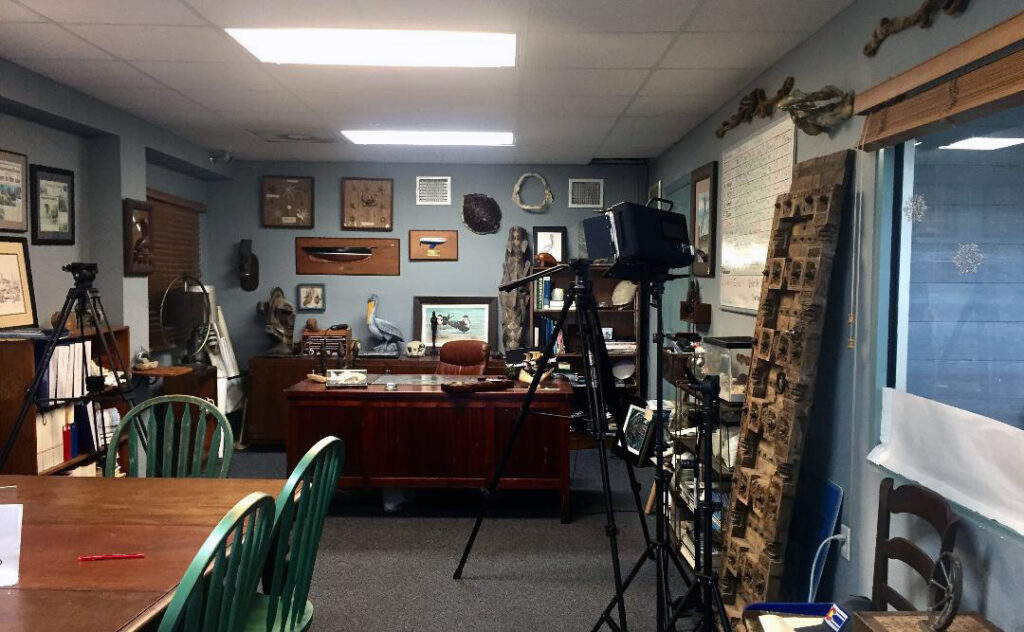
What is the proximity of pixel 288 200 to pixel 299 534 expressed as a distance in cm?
479

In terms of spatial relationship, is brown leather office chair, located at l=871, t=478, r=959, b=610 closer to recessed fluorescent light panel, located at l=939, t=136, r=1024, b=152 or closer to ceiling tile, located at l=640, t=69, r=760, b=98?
recessed fluorescent light panel, located at l=939, t=136, r=1024, b=152

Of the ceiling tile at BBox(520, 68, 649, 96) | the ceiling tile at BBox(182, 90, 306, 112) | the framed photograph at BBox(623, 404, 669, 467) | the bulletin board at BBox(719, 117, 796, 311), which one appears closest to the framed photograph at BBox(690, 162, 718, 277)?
the bulletin board at BBox(719, 117, 796, 311)

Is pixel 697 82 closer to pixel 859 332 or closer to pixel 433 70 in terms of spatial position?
pixel 433 70

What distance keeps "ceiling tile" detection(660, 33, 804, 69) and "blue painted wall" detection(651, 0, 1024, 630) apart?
0.10 meters

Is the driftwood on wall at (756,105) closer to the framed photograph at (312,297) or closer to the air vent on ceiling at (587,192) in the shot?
the air vent on ceiling at (587,192)

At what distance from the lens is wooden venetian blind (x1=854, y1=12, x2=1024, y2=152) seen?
174cm

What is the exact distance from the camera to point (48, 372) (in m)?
3.35

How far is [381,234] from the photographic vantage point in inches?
243

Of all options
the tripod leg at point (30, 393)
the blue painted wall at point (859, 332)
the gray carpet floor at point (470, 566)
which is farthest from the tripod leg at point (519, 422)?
the tripod leg at point (30, 393)

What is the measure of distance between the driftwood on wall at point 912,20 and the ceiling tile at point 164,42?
247 centimetres

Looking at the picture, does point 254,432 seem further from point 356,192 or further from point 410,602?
point 410,602

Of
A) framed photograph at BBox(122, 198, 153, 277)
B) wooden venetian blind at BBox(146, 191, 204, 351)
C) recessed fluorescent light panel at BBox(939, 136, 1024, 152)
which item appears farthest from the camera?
wooden venetian blind at BBox(146, 191, 204, 351)

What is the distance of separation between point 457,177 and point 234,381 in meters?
2.54

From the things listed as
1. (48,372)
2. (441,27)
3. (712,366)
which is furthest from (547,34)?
(48,372)
